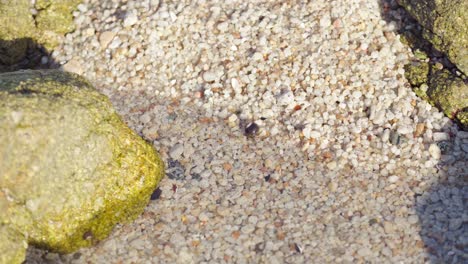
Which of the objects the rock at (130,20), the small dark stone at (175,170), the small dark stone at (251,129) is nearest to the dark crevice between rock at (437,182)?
the small dark stone at (251,129)

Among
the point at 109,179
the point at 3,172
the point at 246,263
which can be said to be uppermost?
the point at 3,172

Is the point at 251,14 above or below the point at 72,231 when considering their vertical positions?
above

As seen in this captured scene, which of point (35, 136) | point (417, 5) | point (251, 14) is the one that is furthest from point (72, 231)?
point (417, 5)

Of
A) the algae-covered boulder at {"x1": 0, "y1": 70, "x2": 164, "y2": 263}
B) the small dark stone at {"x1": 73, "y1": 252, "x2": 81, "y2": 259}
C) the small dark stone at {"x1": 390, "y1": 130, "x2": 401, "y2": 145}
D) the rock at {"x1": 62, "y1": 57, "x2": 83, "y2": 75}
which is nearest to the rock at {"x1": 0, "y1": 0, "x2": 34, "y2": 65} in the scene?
the rock at {"x1": 62, "y1": 57, "x2": 83, "y2": 75}

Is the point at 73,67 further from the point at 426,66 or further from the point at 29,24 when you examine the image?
the point at 426,66

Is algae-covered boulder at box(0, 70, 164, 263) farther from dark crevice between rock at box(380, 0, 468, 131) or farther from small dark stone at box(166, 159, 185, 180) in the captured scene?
dark crevice between rock at box(380, 0, 468, 131)

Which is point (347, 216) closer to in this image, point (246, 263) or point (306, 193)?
point (306, 193)
